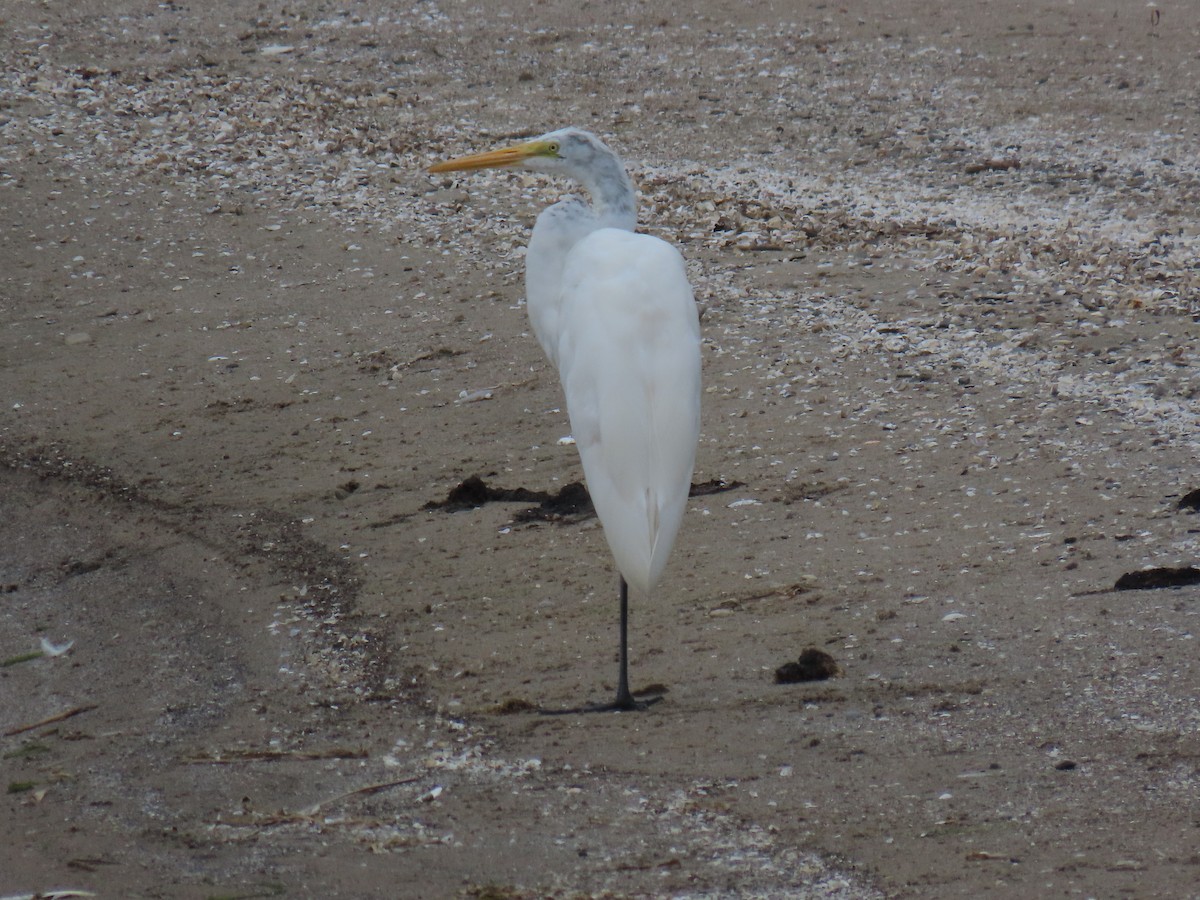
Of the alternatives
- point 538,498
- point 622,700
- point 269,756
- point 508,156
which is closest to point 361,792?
point 269,756

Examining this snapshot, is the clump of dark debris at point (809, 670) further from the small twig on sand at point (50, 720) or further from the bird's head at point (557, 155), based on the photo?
the small twig on sand at point (50, 720)

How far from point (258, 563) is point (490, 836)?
1.97m

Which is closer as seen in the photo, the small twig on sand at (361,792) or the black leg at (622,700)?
the small twig on sand at (361,792)

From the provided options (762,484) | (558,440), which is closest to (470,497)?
(558,440)

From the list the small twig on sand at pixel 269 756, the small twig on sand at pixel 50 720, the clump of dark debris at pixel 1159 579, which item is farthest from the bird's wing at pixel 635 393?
the small twig on sand at pixel 50 720

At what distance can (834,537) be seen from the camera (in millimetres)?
4621

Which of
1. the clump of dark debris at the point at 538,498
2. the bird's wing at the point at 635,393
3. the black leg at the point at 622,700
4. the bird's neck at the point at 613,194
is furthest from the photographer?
the clump of dark debris at the point at 538,498

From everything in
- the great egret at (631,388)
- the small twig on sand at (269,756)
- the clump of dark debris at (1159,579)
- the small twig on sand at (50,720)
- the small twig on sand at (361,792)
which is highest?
the great egret at (631,388)

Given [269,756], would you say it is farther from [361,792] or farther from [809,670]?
[809,670]

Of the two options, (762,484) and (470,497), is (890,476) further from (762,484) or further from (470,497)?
(470,497)

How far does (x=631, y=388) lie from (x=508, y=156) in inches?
50.1

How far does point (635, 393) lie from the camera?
12.0 feet

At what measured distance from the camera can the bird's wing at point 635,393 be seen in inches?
141

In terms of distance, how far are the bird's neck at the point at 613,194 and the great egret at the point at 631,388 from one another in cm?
18
